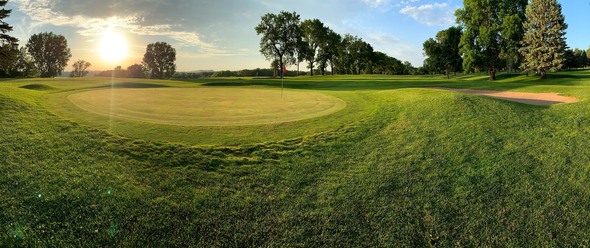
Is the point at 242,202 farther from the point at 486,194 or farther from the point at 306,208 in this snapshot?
the point at 486,194

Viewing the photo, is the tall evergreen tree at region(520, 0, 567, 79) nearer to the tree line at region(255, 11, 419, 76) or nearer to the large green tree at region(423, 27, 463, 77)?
the large green tree at region(423, 27, 463, 77)

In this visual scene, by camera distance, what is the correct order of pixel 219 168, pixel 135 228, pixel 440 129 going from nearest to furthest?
pixel 135 228 → pixel 219 168 → pixel 440 129

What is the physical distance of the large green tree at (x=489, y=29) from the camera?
38344mm

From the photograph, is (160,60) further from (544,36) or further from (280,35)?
(544,36)

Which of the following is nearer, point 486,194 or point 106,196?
point 106,196

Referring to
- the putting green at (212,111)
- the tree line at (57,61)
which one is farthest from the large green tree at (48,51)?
→ the putting green at (212,111)

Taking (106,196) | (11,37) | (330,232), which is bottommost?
(330,232)

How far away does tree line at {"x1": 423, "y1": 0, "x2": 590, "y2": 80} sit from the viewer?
3491 cm

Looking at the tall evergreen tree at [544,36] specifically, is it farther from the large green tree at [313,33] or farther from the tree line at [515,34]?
the large green tree at [313,33]

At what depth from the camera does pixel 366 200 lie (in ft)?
20.2

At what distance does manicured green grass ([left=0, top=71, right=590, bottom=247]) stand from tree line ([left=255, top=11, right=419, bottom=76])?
2165 inches

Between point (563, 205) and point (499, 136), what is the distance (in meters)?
3.26

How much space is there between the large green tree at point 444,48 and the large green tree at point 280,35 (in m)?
25.5

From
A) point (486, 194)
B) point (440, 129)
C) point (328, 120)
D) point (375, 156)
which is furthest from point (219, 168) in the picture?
point (440, 129)
